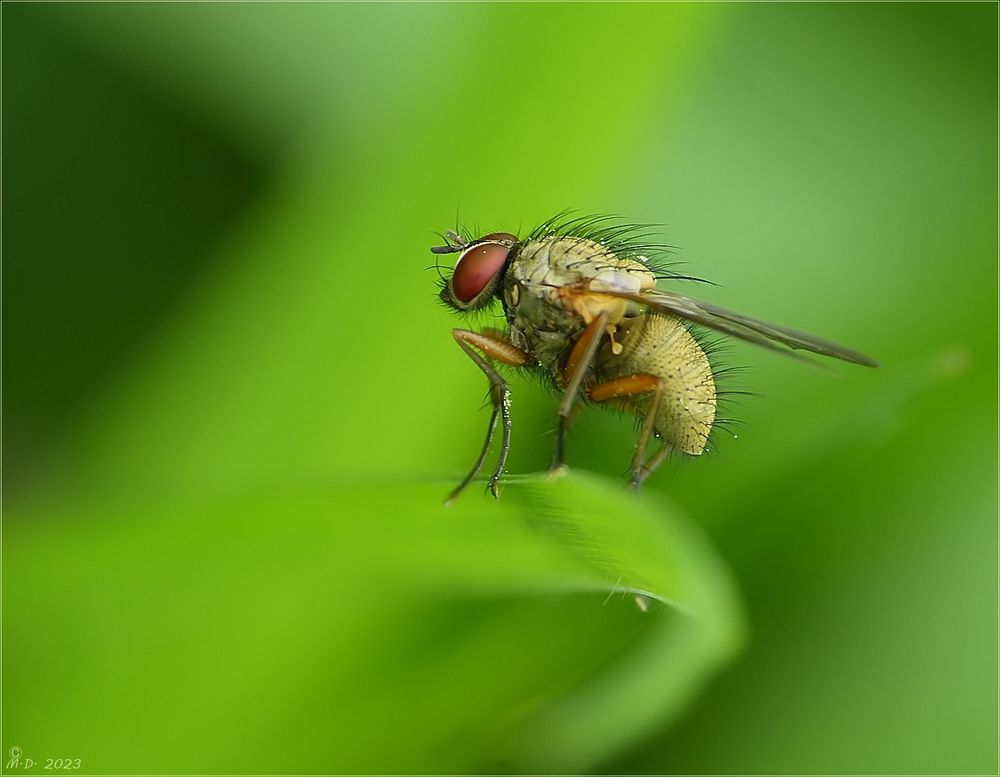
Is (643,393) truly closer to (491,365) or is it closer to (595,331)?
(595,331)

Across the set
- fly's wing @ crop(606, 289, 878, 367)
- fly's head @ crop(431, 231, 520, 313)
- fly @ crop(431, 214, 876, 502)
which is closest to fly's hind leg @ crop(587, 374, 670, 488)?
fly @ crop(431, 214, 876, 502)

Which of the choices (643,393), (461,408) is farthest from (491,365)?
(643,393)

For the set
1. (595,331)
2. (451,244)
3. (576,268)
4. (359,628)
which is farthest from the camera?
(451,244)

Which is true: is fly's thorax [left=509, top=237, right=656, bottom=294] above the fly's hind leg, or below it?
above

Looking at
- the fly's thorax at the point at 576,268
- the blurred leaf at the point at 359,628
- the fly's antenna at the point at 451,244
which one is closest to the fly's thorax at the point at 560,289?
the fly's thorax at the point at 576,268

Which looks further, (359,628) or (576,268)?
(576,268)

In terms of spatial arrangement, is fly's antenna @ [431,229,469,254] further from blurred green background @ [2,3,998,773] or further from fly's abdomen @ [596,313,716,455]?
fly's abdomen @ [596,313,716,455]
